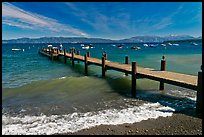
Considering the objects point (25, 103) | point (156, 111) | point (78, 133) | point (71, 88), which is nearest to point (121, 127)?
point (78, 133)

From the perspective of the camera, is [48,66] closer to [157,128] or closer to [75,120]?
[75,120]

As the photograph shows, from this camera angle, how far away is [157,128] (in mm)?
8539

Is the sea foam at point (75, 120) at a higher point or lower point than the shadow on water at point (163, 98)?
lower

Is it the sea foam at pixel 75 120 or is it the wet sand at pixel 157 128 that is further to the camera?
the sea foam at pixel 75 120

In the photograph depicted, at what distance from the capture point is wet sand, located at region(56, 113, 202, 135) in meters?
8.20

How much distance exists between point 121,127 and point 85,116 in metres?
2.17

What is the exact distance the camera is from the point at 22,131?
859 cm

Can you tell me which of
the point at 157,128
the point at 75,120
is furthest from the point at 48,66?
the point at 157,128

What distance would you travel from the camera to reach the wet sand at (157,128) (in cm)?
820

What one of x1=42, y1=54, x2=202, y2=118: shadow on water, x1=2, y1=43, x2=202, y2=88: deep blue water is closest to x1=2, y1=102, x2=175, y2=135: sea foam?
x1=42, y1=54, x2=202, y2=118: shadow on water

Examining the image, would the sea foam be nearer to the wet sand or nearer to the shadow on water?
the wet sand

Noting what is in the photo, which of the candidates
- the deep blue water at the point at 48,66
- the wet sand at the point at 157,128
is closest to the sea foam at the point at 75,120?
the wet sand at the point at 157,128

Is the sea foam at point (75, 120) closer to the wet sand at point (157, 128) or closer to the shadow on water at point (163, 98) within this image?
the wet sand at point (157, 128)

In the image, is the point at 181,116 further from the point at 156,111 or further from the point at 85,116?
the point at 85,116
